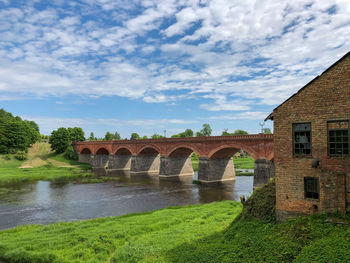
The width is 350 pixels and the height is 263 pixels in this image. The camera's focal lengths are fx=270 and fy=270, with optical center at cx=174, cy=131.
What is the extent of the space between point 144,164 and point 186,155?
43.4 feet

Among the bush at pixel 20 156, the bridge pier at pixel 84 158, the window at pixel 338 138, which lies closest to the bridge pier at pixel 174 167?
the bridge pier at pixel 84 158

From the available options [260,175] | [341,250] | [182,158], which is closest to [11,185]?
[182,158]

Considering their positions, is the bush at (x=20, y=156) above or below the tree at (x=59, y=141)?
below

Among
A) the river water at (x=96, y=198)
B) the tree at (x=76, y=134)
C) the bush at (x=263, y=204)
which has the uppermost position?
the tree at (x=76, y=134)

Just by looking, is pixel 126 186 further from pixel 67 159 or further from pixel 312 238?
pixel 67 159

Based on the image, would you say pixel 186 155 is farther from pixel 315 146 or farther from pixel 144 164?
pixel 315 146

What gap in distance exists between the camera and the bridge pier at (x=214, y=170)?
4925 centimetres

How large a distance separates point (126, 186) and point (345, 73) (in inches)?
1619

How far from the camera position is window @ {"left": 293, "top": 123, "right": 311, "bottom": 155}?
1515 centimetres

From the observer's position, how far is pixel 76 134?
→ 105 meters

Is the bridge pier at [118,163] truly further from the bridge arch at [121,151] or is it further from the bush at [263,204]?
the bush at [263,204]

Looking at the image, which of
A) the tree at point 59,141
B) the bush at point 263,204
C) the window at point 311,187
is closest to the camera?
the window at point 311,187

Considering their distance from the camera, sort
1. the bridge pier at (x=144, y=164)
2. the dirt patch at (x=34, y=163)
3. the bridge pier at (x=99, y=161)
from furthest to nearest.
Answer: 1. the bridge pier at (x=99, y=161)
2. the dirt patch at (x=34, y=163)
3. the bridge pier at (x=144, y=164)

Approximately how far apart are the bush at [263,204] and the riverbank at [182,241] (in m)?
0.49
